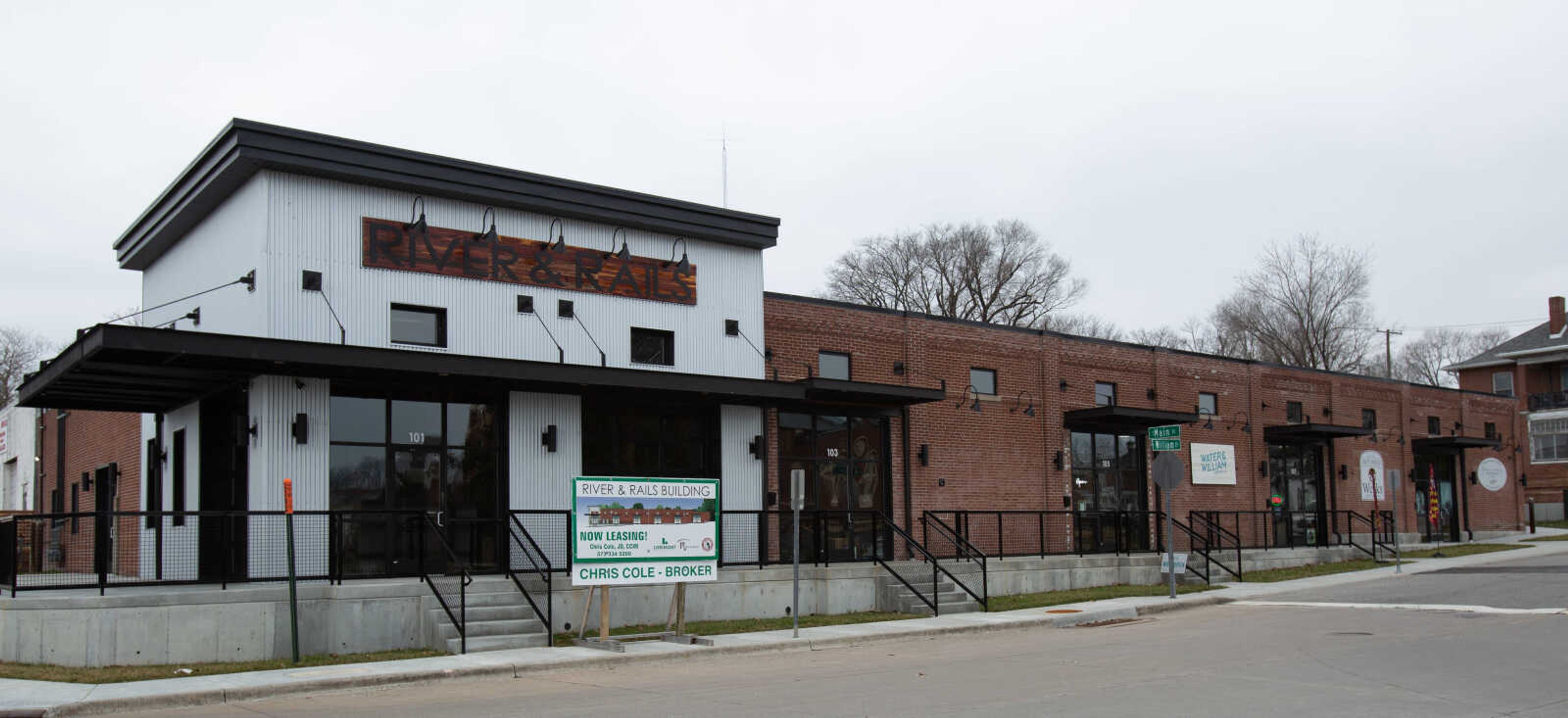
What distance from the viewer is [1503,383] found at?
65.4 metres

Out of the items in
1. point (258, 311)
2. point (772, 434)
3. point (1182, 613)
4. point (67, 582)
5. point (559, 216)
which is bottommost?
point (1182, 613)

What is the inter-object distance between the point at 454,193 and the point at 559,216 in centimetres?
187

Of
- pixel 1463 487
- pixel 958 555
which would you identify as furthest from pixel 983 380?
pixel 1463 487

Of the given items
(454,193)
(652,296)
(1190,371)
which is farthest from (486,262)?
(1190,371)

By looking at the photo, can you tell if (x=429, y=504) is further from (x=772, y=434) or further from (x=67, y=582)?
(x=772, y=434)

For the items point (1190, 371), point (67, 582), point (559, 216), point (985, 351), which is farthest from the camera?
point (1190, 371)

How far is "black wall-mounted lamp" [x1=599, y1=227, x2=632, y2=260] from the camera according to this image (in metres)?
20.3

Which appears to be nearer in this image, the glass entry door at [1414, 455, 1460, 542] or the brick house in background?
the glass entry door at [1414, 455, 1460, 542]

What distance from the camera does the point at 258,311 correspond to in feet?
55.4

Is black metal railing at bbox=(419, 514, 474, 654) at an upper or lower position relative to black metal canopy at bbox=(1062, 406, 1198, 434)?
lower

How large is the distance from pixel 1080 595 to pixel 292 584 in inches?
606

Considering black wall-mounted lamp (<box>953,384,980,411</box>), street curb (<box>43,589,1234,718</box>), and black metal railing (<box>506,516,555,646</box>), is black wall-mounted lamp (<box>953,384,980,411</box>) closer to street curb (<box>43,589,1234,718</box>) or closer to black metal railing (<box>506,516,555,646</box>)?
street curb (<box>43,589,1234,718</box>)

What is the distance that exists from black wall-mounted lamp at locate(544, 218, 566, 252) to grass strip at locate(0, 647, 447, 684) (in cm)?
693

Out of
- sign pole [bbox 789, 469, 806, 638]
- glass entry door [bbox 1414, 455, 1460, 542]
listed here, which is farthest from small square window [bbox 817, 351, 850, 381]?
glass entry door [bbox 1414, 455, 1460, 542]
